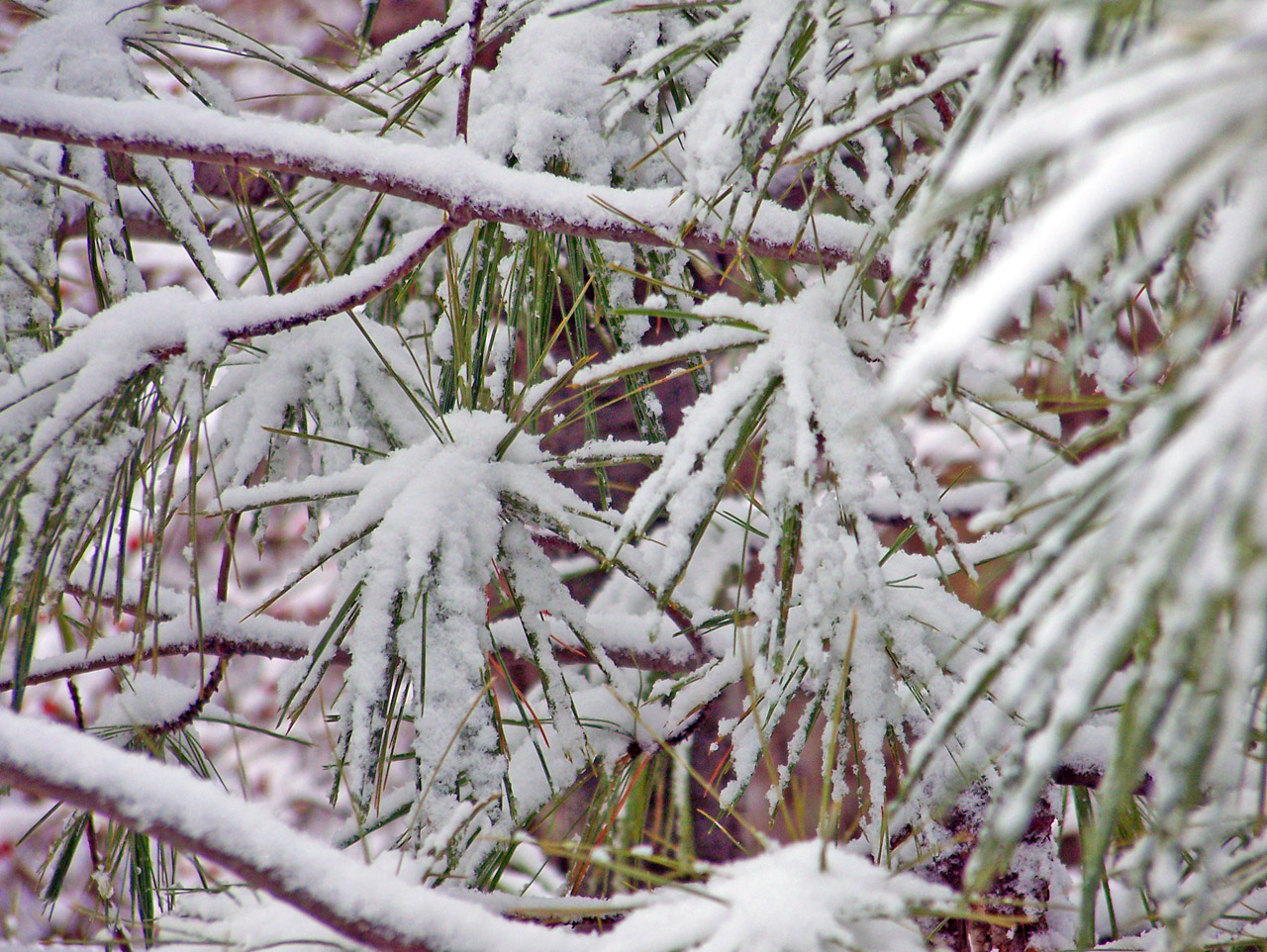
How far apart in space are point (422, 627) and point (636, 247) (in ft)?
1.41

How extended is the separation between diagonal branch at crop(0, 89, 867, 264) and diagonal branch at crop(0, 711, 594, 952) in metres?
0.35

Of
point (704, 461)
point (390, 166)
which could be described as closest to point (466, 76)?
point (390, 166)

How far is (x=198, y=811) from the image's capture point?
281 mm

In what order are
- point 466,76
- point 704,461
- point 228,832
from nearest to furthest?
1. point 228,832
2. point 704,461
3. point 466,76

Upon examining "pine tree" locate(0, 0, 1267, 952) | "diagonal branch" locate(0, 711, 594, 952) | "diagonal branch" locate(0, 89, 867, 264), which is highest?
"diagonal branch" locate(0, 89, 867, 264)

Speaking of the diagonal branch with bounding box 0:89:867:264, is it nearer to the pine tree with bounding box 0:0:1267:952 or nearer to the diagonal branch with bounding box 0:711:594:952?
the pine tree with bounding box 0:0:1267:952

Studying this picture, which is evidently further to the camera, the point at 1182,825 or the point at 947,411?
the point at 947,411

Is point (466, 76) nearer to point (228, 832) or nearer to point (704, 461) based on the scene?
point (704, 461)

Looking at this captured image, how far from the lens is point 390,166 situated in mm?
532

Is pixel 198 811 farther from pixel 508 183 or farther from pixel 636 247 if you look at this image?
pixel 636 247

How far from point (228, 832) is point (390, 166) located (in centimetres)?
40

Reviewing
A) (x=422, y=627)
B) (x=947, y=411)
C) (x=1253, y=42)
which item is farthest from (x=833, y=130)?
(x=422, y=627)

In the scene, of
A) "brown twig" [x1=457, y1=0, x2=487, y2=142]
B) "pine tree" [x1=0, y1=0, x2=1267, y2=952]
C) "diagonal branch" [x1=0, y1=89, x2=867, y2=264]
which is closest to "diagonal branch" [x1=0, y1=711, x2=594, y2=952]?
"pine tree" [x1=0, y1=0, x2=1267, y2=952]

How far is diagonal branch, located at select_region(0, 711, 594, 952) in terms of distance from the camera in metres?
0.27
